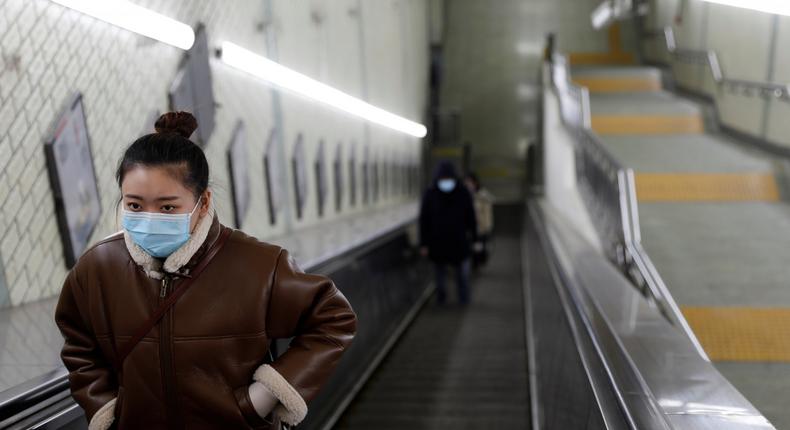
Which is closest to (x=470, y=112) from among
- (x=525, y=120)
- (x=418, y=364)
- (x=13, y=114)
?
(x=525, y=120)

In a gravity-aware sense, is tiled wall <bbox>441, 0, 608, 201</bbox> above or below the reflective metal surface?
above

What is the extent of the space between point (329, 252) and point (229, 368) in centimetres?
304

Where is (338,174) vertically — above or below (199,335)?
above

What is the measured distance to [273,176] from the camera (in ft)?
18.3

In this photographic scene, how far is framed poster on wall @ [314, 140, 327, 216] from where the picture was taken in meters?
7.01

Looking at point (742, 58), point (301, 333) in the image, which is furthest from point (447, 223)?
point (301, 333)

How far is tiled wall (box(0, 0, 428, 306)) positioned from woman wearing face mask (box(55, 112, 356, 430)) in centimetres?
26

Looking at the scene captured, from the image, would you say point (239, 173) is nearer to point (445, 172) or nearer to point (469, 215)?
point (445, 172)

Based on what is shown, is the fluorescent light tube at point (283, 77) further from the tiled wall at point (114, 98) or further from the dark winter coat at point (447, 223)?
the dark winter coat at point (447, 223)

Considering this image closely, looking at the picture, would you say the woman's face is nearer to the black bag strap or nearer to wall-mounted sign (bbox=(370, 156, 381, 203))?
the black bag strap

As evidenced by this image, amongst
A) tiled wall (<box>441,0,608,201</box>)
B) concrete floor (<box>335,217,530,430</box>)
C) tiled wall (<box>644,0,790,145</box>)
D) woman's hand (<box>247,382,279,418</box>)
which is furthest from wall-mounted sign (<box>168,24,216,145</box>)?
tiled wall (<box>441,0,608,201</box>)

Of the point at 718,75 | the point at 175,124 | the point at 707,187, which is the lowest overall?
the point at 707,187

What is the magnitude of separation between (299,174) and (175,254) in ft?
15.9

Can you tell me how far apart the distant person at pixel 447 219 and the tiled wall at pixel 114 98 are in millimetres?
1177
